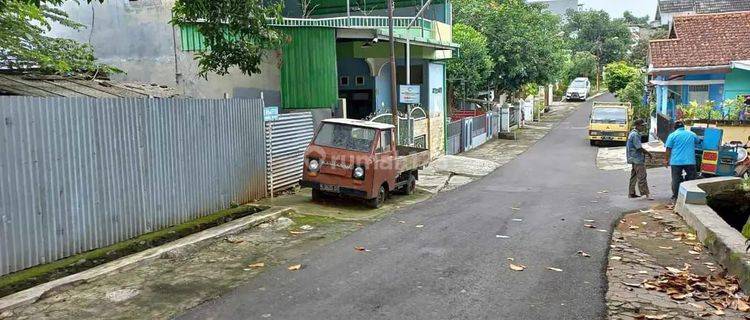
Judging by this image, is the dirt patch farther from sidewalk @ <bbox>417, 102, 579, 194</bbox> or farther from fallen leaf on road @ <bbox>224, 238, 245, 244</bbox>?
fallen leaf on road @ <bbox>224, 238, 245, 244</bbox>

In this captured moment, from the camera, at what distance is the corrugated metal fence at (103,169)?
6.44m

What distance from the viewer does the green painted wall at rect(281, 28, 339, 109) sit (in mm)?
14492

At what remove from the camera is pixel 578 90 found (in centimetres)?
6025

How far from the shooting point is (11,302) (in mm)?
5512

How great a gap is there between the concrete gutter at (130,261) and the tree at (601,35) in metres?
60.1

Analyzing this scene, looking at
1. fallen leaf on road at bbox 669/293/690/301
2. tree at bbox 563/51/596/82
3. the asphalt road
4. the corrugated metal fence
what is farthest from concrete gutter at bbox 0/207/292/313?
tree at bbox 563/51/596/82

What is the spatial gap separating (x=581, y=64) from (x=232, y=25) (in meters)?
59.1

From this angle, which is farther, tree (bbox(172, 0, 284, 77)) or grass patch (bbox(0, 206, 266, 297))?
tree (bbox(172, 0, 284, 77))

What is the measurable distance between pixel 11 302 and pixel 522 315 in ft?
15.3

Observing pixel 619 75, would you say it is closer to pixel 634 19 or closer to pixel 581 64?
pixel 581 64

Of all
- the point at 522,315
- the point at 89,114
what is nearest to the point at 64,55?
the point at 89,114

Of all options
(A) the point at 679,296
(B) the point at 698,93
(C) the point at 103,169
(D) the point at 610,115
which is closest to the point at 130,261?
(C) the point at 103,169

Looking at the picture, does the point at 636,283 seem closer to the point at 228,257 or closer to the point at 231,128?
the point at 228,257

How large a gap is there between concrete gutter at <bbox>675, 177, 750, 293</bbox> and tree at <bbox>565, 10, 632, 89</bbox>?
54.7 metres
